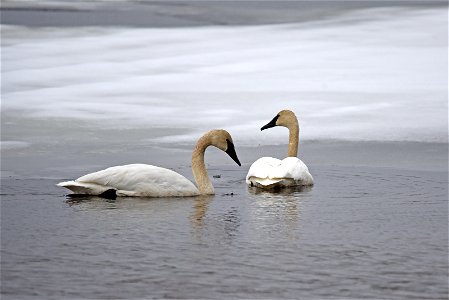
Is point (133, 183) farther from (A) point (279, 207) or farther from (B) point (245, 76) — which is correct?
(B) point (245, 76)

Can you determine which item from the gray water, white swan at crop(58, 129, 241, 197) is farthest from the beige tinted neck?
white swan at crop(58, 129, 241, 197)

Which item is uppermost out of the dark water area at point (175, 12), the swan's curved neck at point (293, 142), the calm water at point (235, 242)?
the dark water area at point (175, 12)

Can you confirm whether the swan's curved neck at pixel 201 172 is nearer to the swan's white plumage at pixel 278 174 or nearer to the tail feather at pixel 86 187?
the swan's white plumage at pixel 278 174

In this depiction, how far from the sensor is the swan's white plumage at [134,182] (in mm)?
8812

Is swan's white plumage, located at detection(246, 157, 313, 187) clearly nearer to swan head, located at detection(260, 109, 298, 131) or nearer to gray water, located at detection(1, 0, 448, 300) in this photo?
gray water, located at detection(1, 0, 448, 300)

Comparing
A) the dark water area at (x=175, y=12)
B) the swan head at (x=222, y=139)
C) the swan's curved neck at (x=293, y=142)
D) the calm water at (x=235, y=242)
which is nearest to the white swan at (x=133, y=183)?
the calm water at (x=235, y=242)

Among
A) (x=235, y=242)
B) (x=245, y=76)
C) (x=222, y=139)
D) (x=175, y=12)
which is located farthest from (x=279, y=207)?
(x=175, y=12)

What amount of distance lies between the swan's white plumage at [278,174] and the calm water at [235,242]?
15cm

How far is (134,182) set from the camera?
29.2 feet

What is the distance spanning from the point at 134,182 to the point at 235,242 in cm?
203

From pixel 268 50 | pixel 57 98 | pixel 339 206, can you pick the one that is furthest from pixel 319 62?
pixel 339 206

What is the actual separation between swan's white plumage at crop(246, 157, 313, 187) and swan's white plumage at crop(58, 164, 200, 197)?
80 cm

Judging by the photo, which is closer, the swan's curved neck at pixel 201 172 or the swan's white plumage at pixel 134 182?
the swan's white plumage at pixel 134 182

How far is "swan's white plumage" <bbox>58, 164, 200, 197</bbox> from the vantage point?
8.81m
